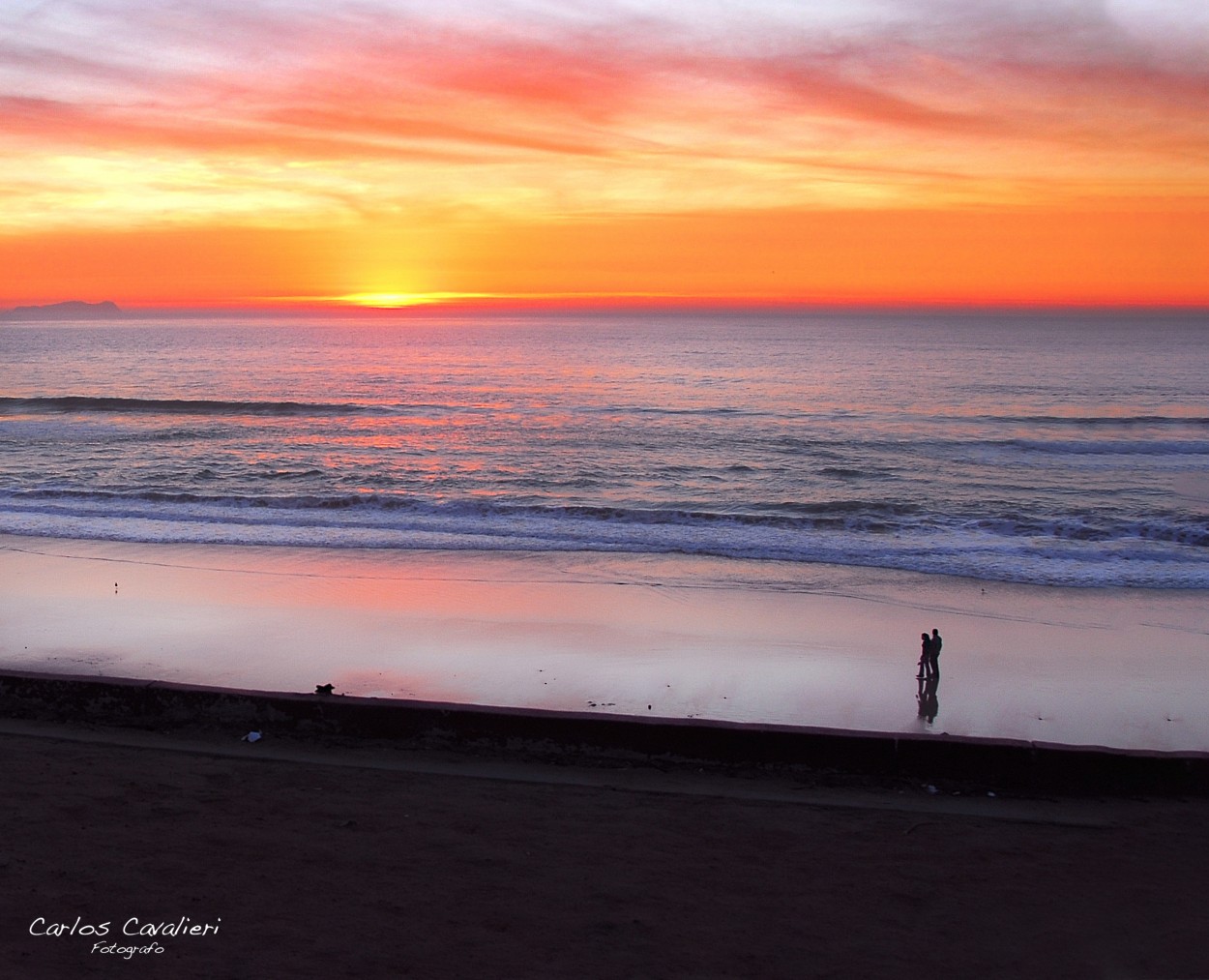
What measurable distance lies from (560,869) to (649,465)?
1920 centimetres

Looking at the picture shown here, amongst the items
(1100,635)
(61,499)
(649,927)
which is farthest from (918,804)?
(61,499)

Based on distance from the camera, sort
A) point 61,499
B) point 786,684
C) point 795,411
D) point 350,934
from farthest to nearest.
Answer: point 795,411
point 61,499
point 786,684
point 350,934

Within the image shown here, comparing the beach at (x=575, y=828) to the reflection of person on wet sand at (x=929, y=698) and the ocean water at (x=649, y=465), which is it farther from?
the ocean water at (x=649, y=465)

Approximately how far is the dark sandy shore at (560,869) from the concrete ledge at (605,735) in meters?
0.12

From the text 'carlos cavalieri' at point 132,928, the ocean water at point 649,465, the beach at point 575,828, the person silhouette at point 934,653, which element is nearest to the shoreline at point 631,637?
the beach at point 575,828

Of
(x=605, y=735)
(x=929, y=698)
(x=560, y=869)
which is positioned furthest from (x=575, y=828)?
(x=929, y=698)

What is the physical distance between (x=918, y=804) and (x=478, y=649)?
4.85 metres

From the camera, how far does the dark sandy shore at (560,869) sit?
14.1 ft

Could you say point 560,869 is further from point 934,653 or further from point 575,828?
point 934,653

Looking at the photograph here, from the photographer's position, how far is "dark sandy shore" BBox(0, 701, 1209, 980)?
4.29 meters

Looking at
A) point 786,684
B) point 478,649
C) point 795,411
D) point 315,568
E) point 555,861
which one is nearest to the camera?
point 555,861

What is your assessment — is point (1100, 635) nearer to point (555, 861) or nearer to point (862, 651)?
point (862, 651)

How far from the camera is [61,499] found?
18922 millimetres

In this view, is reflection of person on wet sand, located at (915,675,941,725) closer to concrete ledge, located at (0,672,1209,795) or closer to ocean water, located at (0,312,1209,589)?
concrete ledge, located at (0,672,1209,795)
